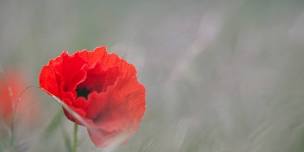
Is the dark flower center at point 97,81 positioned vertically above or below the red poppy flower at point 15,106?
below

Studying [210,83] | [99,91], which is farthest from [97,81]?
[210,83]

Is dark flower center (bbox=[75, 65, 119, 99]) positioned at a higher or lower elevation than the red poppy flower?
lower

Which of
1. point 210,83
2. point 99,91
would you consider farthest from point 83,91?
point 210,83

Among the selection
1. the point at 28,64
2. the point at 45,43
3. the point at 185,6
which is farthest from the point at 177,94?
the point at 185,6

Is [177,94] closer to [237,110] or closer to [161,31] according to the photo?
[237,110]

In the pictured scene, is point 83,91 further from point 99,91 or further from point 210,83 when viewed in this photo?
point 210,83
